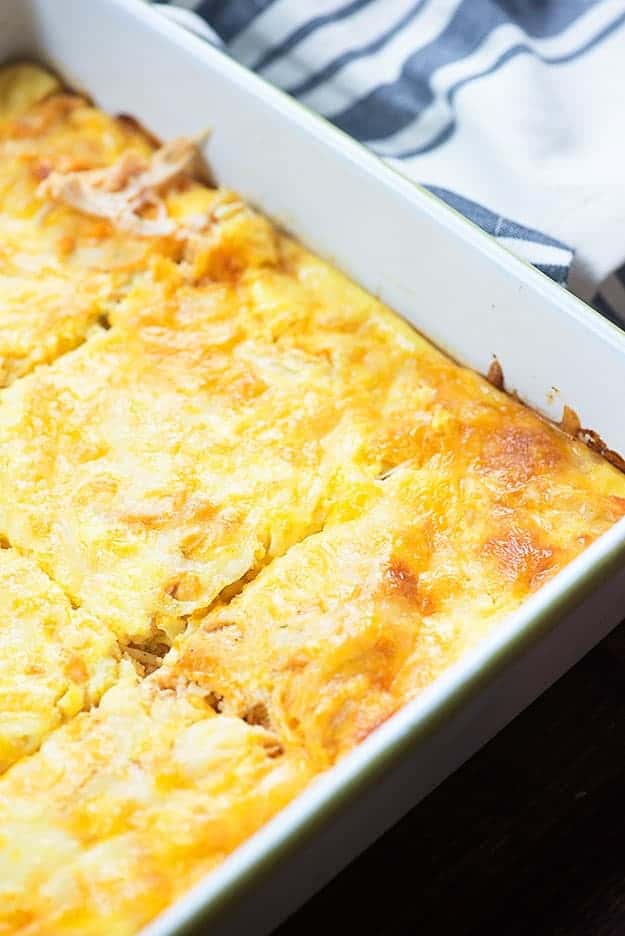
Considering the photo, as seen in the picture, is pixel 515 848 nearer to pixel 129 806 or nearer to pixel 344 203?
pixel 129 806

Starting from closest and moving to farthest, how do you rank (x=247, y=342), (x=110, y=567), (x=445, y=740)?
(x=445, y=740)
(x=110, y=567)
(x=247, y=342)

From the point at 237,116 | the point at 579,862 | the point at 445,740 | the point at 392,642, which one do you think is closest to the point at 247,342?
the point at 237,116

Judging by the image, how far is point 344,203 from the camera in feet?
7.57

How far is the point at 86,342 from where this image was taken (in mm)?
2299

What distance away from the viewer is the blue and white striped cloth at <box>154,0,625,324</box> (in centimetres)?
232

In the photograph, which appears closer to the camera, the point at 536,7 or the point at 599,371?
the point at 599,371

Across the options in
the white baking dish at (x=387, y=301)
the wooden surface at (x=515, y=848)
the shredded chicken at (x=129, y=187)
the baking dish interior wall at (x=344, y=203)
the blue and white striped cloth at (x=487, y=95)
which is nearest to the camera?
the white baking dish at (x=387, y=301)

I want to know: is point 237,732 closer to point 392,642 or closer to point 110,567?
point 392,642

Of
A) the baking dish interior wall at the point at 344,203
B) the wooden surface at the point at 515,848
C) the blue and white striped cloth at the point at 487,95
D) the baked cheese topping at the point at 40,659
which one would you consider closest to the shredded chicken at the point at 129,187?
the baking dish interior wall at the point at 344,203

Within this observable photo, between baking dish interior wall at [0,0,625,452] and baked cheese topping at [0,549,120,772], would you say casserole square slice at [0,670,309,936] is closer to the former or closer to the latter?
baked cheese topping at [0,549,120,772]

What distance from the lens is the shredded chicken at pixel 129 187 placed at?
2447mm

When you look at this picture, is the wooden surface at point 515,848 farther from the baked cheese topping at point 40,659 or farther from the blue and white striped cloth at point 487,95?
the blue and white striped cloth at point 487,95

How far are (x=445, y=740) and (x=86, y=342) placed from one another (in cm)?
114

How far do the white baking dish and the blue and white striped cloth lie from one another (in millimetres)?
190
